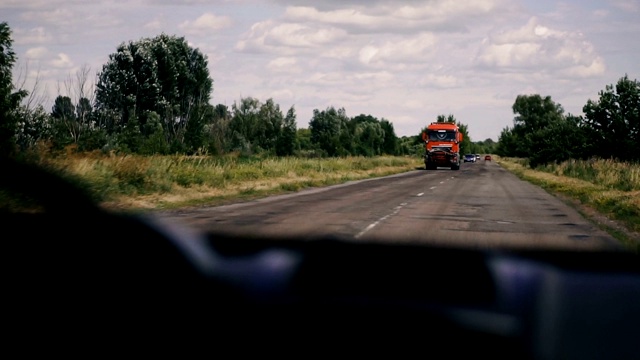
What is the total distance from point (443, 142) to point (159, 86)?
30.0 meters

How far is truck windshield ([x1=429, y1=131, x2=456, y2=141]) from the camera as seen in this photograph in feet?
Result: 185

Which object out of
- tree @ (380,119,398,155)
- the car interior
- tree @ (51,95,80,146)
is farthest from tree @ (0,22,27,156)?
tree @ (380,119,398,155)

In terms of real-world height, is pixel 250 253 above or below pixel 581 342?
above

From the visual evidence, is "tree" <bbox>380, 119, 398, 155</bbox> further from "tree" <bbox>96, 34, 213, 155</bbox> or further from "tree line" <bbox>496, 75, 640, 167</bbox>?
"tree line" <bbox>496, 75, 640, 167</bbox>

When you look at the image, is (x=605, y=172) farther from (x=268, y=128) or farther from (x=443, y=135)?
(x=268, y=128)

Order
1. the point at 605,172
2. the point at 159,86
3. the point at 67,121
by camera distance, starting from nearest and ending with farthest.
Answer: the point at 605,172 → the point at 67,121 → the point at 159,86

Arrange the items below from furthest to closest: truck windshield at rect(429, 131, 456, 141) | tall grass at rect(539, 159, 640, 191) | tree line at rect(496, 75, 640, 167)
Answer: truck windshield at rect(429, 131, 456, 141)
tree line at rect(496, 75, 640, 167)
tall grass at rect(539, 159, 640, 191)

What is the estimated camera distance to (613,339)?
269cm

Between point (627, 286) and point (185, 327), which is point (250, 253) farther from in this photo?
point (627, 286)

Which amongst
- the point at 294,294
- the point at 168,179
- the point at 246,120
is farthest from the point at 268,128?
the point at 294,294

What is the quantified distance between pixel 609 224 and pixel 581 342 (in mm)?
13643

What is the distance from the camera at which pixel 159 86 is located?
222ft

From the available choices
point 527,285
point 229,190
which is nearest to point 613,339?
point 527,285

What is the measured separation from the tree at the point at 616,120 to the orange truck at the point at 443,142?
11.6 meters
